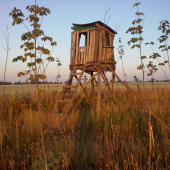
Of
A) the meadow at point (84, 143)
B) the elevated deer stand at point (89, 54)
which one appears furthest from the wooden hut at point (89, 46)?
the meadow at point (84, 143)

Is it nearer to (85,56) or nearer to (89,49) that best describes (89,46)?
(89,49)

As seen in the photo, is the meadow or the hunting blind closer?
the meadow

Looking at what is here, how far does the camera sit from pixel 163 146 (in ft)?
13.9

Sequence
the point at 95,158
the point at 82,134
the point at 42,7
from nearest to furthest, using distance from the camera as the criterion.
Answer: the point at 42,7 → the point at 95,158 → the point at 82,134

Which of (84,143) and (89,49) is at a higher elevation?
(89,49)

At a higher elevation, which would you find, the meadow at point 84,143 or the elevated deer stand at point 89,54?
the elevated deer stand at point 89,54

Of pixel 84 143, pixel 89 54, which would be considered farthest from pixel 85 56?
pixel 84 143

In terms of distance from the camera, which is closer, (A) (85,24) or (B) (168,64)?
(B) (168,64)

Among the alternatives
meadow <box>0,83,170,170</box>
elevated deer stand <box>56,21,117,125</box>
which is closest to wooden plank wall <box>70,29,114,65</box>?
elevated deer stand <box>56,21,117,125</box>

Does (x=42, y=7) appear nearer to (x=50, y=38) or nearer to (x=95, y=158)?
(x=50, y=38)

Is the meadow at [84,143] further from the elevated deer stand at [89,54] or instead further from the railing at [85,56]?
the railing at [85,56]

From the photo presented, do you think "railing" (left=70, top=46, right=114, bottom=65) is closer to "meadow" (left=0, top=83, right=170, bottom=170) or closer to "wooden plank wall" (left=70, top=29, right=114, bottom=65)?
"wooden plank wall" (left=70, top=29, right=114, bottom=65)

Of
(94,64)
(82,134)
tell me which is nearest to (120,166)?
(82,134)

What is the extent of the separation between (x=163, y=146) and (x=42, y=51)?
3696mm
